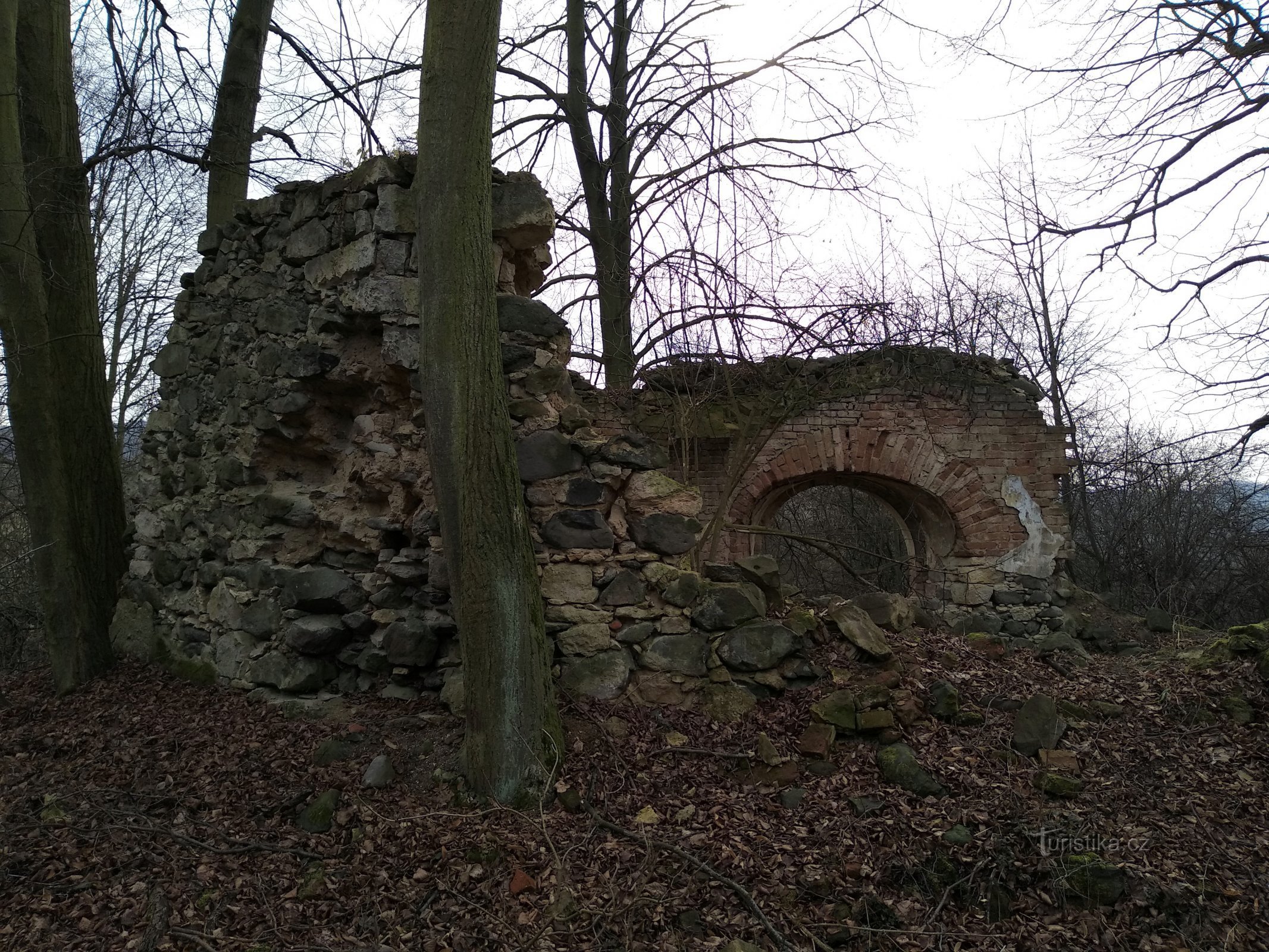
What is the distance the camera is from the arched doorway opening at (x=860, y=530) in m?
9.34

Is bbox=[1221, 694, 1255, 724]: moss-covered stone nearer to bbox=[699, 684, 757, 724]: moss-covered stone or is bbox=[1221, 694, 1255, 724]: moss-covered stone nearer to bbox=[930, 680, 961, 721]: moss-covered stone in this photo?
bbox=[930, 680, 961, 721]: moss-covered stone

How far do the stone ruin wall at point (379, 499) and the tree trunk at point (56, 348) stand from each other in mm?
784

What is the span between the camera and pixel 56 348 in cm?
529

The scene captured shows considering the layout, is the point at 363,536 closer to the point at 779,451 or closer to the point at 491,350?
the point at 491,350

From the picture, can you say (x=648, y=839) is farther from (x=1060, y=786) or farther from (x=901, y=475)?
(x=901, y=475)

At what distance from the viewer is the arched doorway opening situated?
9344mm

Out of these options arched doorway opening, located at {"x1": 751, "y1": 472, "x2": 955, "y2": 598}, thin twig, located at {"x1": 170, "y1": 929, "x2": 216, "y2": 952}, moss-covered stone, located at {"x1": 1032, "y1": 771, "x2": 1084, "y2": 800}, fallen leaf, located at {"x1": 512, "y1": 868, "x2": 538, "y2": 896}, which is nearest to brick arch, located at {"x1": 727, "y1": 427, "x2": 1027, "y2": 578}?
arched doorway opening, located at {"x1": 751, "y1": 472, "x2": 955, "y2": 598}

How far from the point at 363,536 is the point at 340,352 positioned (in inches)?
40.3

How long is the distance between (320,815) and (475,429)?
66.1 inches

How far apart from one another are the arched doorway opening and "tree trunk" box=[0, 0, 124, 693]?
475 cm

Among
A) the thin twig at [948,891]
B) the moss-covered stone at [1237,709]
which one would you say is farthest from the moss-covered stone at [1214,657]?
the thin twig at [948,891]

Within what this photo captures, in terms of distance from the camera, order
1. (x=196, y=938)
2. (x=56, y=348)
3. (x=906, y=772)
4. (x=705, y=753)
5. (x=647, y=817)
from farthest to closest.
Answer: (x=56, y=348), (x=705, y=753), (x=906, y=772), (x=647, y=817), (x=196, y=938)

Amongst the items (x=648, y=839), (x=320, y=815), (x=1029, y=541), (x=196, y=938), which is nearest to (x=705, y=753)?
(x=648, y=839)

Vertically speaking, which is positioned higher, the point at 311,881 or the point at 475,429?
the point at 475,429
